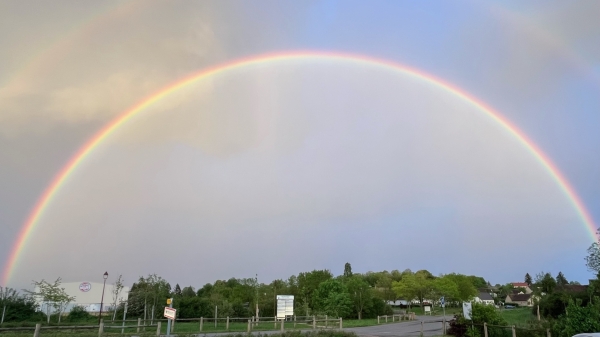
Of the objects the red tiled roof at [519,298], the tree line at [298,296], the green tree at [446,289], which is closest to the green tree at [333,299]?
the tree line at [298,296]

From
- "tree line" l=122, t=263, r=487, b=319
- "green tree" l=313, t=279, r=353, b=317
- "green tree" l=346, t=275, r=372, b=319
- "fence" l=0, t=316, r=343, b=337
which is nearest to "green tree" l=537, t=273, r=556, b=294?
"tree line" l=122, t=263, r=487, b=319

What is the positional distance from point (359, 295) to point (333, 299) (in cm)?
624

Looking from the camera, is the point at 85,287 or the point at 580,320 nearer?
the point at 580,320

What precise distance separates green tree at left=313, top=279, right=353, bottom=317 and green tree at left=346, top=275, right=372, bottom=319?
2209 mm

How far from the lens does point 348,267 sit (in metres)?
136

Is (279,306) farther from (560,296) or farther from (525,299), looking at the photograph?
(525,299)

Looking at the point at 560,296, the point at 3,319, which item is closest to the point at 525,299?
the point at 560,296

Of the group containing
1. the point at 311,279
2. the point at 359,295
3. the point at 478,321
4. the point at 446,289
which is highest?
the point at 311,279

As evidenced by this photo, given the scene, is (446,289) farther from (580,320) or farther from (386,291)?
(580,320)

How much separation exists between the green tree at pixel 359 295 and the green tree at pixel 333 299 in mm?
2209

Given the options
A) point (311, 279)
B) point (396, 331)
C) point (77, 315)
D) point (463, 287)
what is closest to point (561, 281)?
point (463, 287)

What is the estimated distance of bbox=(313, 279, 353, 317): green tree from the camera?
59.5m

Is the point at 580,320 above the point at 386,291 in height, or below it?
below

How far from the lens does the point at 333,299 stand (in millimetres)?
60312
